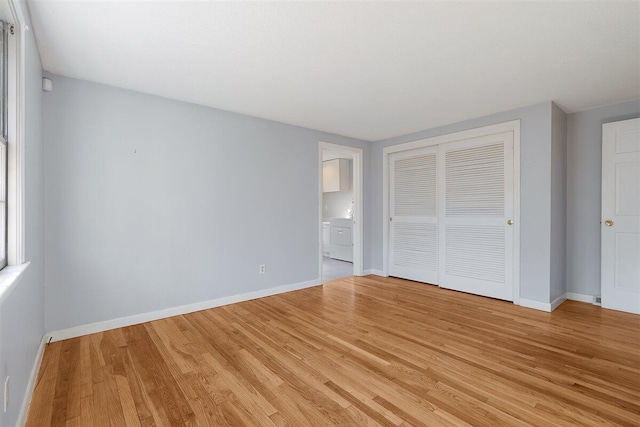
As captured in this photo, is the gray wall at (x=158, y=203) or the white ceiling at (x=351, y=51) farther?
the gray wall at (x=158, y=203)

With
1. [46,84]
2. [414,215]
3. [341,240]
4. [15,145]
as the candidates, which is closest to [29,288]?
[15,145]

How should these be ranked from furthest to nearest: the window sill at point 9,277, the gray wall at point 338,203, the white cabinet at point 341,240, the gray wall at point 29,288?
the gray wall at point 338,203
the white cabinet at point 341,240
the gray wall at point 29,288
the window sill at point 9,277

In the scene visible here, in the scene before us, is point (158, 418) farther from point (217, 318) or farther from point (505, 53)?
point (505, 53)

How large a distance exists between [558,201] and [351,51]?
3091mm

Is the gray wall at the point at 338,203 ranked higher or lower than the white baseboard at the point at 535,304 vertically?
higher

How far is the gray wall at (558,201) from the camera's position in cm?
331

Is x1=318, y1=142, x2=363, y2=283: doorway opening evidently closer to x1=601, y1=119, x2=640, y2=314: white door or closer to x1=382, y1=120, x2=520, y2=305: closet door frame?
x1=382, y1=120, x2=520, y2=305: closet door frame

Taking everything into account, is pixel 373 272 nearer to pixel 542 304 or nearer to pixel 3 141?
pixel 542 304

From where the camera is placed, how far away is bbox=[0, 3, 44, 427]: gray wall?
53.0 inches

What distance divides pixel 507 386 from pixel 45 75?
4251 mm

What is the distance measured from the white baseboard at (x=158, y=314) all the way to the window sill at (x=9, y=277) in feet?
4.00

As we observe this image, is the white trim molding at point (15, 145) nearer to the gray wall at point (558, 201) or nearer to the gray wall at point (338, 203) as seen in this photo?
the gray wall at point (558, 201)

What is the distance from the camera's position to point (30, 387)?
177 centimetres

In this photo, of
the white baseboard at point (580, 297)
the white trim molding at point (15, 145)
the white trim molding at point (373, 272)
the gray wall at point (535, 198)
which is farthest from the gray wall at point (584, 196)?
the white trim molding at point (15, 145)
